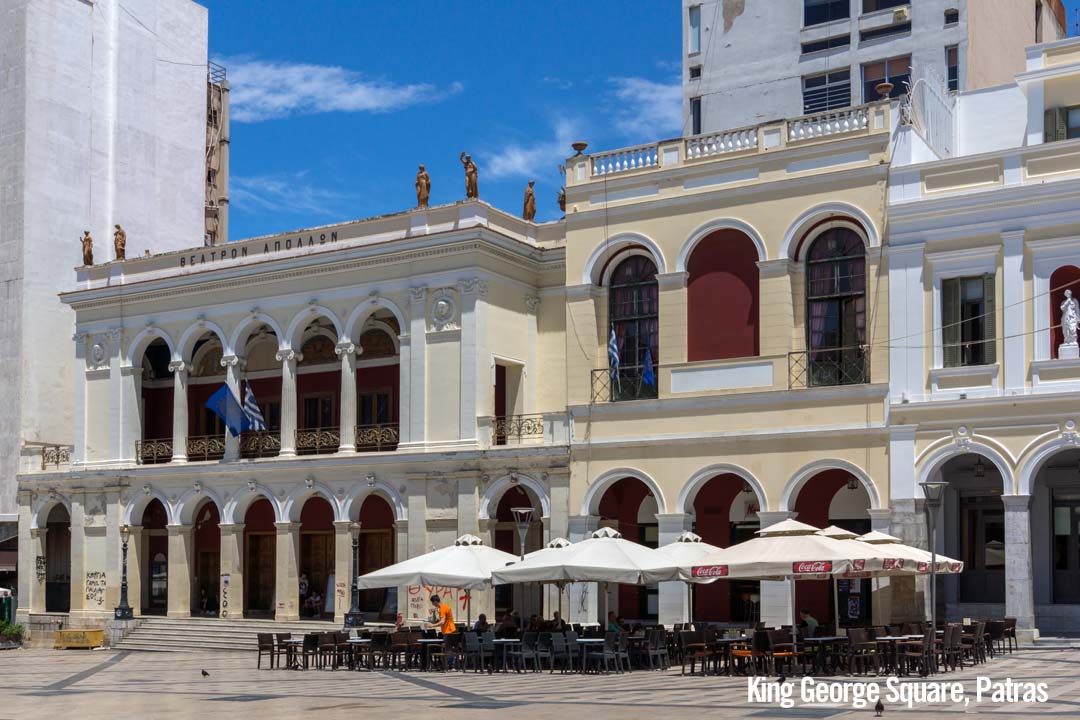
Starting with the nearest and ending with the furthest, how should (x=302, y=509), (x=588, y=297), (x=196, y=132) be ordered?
(x=588, y=297), (x=302, y=509), (x=196, y=132)

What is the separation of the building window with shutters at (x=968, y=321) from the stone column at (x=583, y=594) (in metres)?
9.00

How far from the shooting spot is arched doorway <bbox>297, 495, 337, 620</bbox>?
1633 inches

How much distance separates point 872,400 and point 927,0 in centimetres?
1826

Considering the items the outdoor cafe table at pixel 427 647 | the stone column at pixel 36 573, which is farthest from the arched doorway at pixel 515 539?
the stone column at pixel 36 573

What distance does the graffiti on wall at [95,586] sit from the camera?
139ft

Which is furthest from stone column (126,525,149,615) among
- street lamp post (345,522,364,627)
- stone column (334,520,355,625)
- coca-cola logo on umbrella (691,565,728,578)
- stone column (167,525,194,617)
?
coca-cola logo on umbrella (691,565,728,578)

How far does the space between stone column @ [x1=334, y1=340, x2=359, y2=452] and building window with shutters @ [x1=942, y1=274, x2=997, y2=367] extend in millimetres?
15450

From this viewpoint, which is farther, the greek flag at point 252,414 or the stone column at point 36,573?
the stone column at point 36,573

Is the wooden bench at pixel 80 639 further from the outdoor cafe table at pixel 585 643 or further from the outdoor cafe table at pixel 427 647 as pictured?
the outdoor cafe table at pixel 585 643

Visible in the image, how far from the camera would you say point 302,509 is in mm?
41281

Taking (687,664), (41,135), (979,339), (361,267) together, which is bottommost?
(687,664)

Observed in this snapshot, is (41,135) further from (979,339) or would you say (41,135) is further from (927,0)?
(979,339)

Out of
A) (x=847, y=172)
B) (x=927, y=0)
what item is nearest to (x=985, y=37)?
(x=927, y=0)

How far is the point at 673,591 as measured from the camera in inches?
1286
